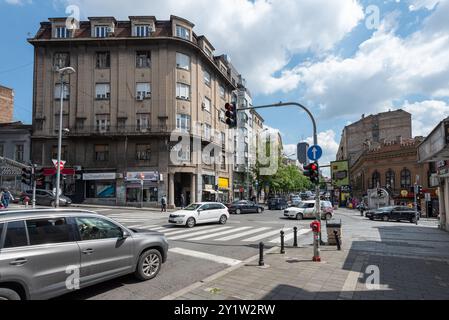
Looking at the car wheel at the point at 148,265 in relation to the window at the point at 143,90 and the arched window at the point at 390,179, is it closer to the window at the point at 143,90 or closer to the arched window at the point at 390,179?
the window at the point at 143,90

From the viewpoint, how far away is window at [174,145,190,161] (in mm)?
33875

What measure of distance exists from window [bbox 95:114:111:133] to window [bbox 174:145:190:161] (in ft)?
26.0

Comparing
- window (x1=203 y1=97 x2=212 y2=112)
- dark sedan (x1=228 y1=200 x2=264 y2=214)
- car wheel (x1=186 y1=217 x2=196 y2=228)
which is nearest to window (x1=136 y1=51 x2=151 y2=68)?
window (x1=203 y1=97 x2=212 y2=112)

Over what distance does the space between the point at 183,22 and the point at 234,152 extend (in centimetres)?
2111

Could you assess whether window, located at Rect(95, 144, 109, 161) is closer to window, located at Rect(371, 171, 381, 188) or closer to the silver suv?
the silver suv

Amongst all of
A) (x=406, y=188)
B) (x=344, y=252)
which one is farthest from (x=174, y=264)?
(x=406, y=188)

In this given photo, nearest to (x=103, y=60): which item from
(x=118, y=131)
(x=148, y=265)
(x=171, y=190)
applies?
(x=118, y=131)

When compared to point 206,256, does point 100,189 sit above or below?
above

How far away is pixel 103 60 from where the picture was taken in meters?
35.0

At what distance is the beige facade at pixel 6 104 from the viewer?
4499 centimetres

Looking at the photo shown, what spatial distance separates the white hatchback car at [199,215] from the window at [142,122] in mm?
17372

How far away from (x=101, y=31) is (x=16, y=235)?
1409 inches

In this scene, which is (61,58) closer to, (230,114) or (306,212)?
(306,212)
